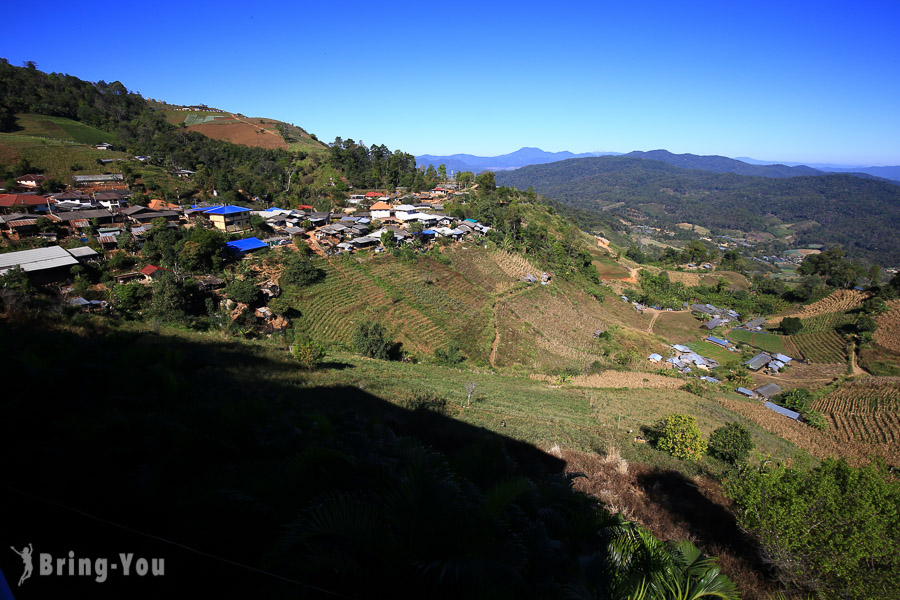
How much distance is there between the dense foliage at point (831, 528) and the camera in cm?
432

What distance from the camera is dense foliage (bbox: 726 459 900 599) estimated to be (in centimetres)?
432

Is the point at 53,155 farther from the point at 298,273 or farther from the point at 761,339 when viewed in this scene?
the point at 761,339

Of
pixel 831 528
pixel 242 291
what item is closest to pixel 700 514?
pixel 831 528

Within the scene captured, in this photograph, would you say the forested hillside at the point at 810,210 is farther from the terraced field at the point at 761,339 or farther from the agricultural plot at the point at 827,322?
the terraced field at the point at 761,339

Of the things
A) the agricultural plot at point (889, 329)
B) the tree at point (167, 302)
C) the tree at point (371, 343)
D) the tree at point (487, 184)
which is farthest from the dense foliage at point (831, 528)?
the tree at point (487, 184)

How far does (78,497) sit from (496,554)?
3.09m

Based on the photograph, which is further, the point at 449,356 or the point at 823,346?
the point at 823,346

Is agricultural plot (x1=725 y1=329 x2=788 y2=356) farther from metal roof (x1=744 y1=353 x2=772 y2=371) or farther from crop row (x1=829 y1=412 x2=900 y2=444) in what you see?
crop row (x1=829 y1=412 x2=900 y2=444)

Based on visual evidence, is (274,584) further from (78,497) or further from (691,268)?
(691,268)

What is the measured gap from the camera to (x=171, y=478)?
9.97 feet

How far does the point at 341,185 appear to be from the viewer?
53531 mm

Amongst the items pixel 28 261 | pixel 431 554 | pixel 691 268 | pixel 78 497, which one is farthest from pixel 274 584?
pixel 691 268

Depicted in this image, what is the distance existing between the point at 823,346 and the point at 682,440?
39.0 metres

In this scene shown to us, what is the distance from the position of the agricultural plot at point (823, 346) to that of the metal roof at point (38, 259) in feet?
189
